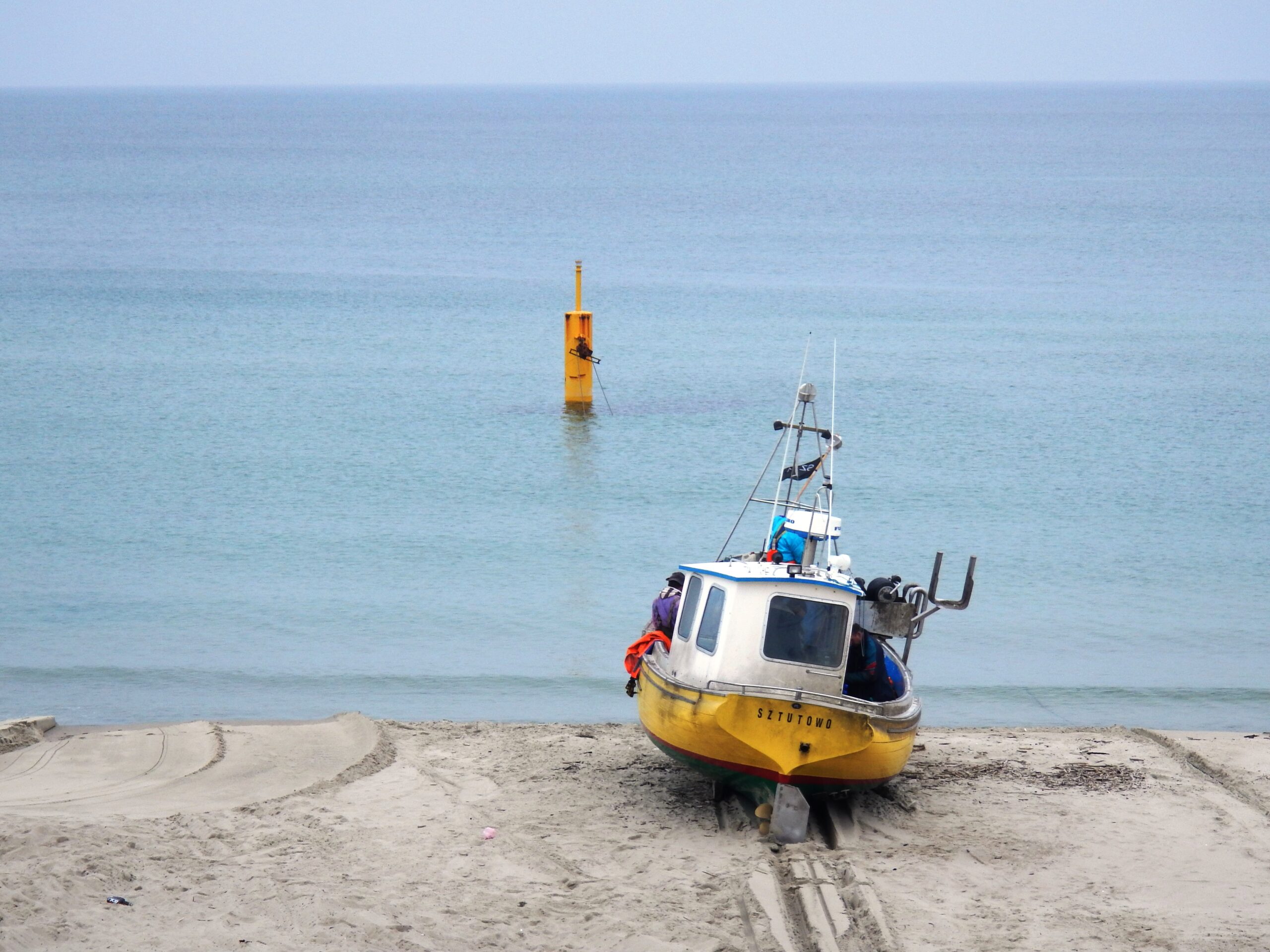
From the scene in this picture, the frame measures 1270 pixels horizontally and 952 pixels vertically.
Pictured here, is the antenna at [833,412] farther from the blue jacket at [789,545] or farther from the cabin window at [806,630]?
the cabin window at [806,630]

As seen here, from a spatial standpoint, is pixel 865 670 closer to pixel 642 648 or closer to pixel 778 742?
pixel 778 742

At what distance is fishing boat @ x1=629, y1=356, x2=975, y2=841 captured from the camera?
1041 centimetres

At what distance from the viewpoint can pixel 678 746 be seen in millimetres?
10922

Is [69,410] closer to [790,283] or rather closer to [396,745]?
[396,745]

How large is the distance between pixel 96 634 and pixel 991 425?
1876cm

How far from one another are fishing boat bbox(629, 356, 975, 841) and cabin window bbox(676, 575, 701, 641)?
1 cm

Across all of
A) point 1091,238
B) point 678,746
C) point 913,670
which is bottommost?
point 913,670

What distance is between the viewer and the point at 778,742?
10.4 m

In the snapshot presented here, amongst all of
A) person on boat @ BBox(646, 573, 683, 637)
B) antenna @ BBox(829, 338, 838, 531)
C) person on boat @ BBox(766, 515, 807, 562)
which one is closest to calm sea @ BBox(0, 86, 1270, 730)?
antenna @ BBox(829, 338, 838, 531)

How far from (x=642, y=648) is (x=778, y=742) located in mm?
1867

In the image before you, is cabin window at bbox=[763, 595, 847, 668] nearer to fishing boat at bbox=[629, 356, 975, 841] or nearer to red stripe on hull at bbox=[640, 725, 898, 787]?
fishing boat at bbox=[629, 356, 975, 841]

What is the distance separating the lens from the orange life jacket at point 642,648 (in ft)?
38.9

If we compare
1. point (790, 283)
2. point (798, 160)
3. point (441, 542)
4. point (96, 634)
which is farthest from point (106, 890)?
point (798, 160)

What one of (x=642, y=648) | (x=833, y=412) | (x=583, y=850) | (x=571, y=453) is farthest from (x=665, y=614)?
(x=571, y=453)
